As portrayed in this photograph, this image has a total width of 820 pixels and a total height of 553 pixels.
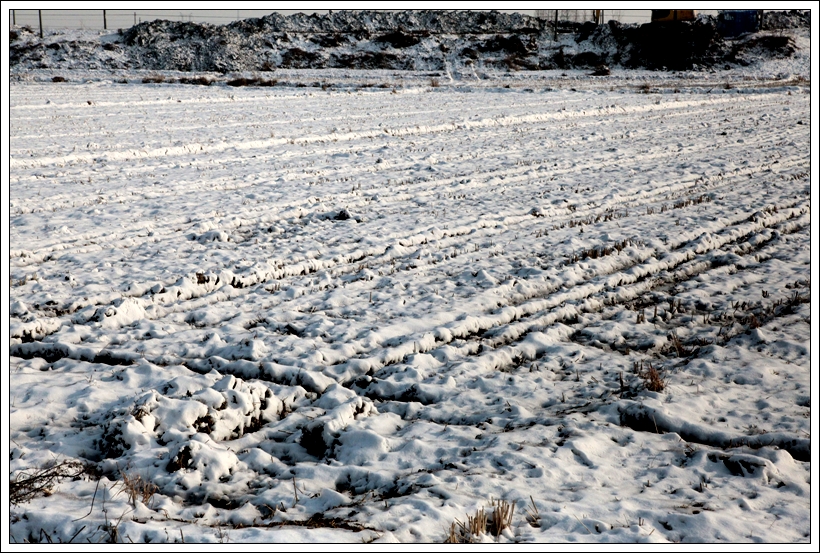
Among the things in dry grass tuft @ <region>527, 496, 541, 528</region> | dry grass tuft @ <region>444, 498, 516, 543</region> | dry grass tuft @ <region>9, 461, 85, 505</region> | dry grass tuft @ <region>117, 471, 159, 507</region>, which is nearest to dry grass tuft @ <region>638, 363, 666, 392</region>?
dry grass tuft @ <region>527, 496, 541, 528</region>

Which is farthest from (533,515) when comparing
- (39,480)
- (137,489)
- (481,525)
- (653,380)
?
(39,480)

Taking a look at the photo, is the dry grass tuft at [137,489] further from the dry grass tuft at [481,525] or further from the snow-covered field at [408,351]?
the dry grass tuft at [481,525]

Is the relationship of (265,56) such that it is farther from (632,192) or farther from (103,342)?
(103,342)

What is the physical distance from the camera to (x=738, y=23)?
71.9 metres

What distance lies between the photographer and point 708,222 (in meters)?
Answer: 10.4

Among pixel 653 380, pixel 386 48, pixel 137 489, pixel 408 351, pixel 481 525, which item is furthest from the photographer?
pixel 386 48

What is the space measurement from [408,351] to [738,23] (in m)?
79.2

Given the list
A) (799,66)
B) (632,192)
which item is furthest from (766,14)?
(632,192)

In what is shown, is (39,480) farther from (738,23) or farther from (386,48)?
(738,23)

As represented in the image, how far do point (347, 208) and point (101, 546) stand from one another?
8.34 meters

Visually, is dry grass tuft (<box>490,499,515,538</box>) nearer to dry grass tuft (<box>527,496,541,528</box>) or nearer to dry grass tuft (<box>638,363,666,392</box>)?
dry grass tuft (<box>527,496,541,528</box>)

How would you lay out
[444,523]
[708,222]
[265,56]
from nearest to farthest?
[444,523], [708,222], [265,56]

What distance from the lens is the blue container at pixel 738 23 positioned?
71.6 meters

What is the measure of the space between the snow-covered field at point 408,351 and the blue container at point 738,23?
223ft
